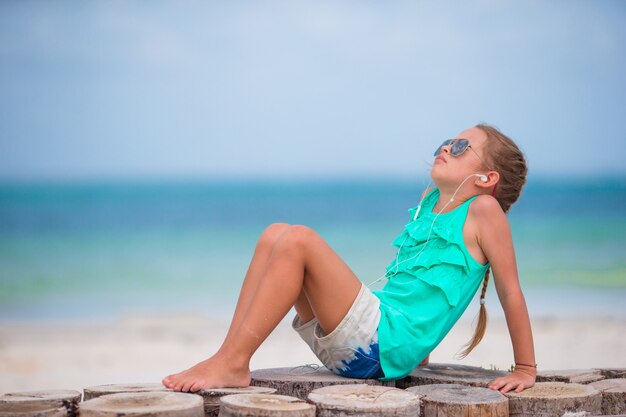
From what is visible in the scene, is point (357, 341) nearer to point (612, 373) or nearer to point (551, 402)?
point (551, 402)

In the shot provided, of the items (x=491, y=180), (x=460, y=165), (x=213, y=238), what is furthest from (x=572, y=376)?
(x=213, y=238)

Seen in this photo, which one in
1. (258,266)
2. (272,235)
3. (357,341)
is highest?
(272,235)

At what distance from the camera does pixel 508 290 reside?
3.07 meters

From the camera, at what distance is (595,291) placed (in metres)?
9.68

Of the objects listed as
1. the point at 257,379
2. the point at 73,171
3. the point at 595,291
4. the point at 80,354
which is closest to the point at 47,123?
the point at 73,171

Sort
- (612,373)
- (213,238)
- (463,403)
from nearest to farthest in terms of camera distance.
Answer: (463,403), (612,373), (213,238)

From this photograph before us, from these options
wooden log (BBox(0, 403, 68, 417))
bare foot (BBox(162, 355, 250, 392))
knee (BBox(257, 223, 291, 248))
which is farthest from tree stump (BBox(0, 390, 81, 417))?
knee (BBox(257, 223, 291, 248))

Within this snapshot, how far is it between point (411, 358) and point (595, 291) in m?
7.10

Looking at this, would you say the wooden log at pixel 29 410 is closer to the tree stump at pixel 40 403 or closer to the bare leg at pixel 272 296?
the tree stump at pixel 40 403

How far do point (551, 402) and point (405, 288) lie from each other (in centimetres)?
68

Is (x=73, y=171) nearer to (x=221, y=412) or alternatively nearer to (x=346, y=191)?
(x=346, y=191)

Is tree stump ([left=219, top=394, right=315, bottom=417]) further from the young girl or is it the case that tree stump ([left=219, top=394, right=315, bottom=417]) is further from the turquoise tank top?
the turquoise tank top

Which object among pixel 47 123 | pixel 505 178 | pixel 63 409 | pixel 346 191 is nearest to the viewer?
pixel 63 409

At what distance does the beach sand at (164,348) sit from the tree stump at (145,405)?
3.57 metres
